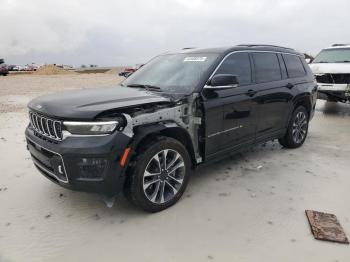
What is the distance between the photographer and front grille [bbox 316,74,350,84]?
28.8 feet

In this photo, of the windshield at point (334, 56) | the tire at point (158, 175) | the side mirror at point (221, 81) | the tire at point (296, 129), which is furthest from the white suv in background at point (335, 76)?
the tire at point (158, 175)

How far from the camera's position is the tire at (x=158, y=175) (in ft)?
10.8

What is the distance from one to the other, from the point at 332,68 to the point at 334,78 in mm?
287

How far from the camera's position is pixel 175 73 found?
4.30 meters

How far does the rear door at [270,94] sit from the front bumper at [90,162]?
233cm

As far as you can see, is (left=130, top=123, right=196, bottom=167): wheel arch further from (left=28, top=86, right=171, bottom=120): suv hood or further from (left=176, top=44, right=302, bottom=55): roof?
(left=176, top=44, right=302, bottom=55): roof

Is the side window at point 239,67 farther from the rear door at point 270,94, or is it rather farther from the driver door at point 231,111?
the rear door at point 270,94

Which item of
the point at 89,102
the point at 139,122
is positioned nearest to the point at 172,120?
the point at 139,122

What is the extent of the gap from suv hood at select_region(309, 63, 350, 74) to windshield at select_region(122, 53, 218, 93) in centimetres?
602

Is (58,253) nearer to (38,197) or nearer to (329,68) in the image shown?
(38,197)

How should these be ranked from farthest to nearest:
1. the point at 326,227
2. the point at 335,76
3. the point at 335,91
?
the point at 335,76 → the point at 335,91 → the point at 326,227

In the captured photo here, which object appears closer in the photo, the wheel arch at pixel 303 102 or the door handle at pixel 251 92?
the door handle at pixel 251 92

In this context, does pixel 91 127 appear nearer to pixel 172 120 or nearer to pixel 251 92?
pixel 172 120

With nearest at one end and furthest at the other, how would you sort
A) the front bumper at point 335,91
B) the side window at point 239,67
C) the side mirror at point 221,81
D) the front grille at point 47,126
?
the front grille at point 47,126, the side mirror at point 221,81, the side window at point 239,67, the front bumper at point 335,91
